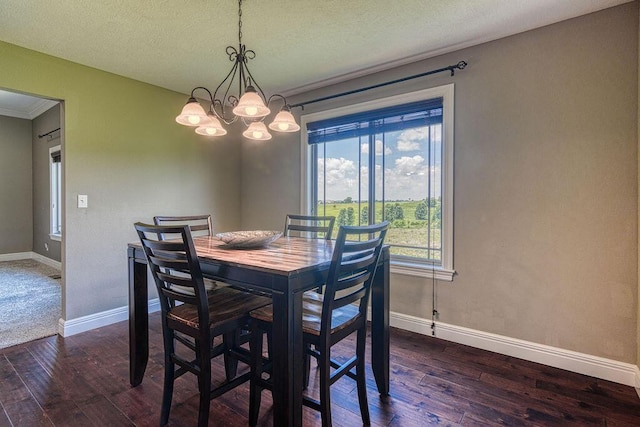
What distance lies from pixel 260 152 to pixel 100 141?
164cm

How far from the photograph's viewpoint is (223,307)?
167cm

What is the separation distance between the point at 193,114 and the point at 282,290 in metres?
1.22

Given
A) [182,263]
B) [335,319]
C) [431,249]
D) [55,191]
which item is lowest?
[335,319]

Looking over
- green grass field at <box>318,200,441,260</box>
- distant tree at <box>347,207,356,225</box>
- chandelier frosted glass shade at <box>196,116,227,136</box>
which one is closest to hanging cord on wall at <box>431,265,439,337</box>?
green grass field at <box>318,200,441,260</box>

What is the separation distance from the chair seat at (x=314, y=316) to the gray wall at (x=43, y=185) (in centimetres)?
507

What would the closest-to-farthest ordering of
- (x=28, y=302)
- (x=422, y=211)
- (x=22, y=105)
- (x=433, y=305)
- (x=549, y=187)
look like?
(x=549, y=187) < (x=433, y=305) < (x=422, y=211) < (x=28, y=302) < (x=22, y=105)

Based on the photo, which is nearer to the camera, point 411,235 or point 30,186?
point 411,235

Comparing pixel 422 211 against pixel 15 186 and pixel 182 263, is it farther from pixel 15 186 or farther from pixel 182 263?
pixel 15 186

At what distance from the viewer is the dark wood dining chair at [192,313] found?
1.44 metres

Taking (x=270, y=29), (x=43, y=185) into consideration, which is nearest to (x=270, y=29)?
(x=270, y=29)

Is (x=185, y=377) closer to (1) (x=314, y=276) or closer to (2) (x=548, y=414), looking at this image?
(1) (x=314, y=276)

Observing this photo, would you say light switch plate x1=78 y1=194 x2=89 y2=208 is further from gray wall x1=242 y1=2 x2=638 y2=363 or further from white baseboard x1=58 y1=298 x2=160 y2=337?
gray wall x1=242 y1=2 x2=638 y2=363

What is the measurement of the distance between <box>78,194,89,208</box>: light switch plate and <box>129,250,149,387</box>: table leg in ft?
4.41

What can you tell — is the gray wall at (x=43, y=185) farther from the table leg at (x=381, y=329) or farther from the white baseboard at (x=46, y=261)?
the table leg at (x=381, y=329)
